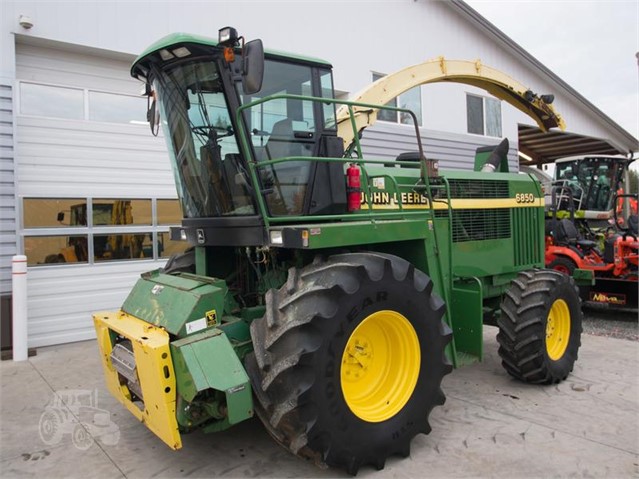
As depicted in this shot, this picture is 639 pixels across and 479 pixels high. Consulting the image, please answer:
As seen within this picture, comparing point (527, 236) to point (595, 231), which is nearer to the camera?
point (527, 236)

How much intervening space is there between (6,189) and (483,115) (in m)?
10.4

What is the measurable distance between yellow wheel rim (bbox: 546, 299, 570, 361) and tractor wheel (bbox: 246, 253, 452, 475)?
197 centimetres

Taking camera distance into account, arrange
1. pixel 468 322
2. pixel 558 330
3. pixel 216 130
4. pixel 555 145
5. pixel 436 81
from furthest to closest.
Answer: pixel 555 145, pixel 436 81, pixel 558 330, pixel 468 322, pixel 216 130

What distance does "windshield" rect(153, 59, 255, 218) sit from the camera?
11.9 ft

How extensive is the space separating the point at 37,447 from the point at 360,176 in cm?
322

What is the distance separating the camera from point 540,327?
186 inches

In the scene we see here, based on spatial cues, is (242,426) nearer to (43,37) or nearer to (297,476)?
(297,476)

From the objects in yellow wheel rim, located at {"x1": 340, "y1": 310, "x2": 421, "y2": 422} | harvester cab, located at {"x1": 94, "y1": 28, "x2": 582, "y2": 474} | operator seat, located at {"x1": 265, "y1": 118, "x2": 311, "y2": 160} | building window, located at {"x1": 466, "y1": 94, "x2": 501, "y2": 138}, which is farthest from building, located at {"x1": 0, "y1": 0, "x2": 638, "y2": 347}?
yellow wheel rim, located at {"x1": 340, "y1": 310, "x2": 421, "y2": 422}

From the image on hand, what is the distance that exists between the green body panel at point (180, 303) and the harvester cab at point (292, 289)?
0.05 ft

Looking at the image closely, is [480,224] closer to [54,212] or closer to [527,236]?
[527,236]

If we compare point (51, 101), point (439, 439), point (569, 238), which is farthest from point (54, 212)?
point (569, 238)

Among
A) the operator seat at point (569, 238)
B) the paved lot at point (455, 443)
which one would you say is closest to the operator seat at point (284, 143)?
the paved lot at point (455, 443)

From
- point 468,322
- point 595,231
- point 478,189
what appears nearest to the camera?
point 468,322

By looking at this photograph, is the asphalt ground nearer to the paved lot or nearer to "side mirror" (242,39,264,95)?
the paved lot
